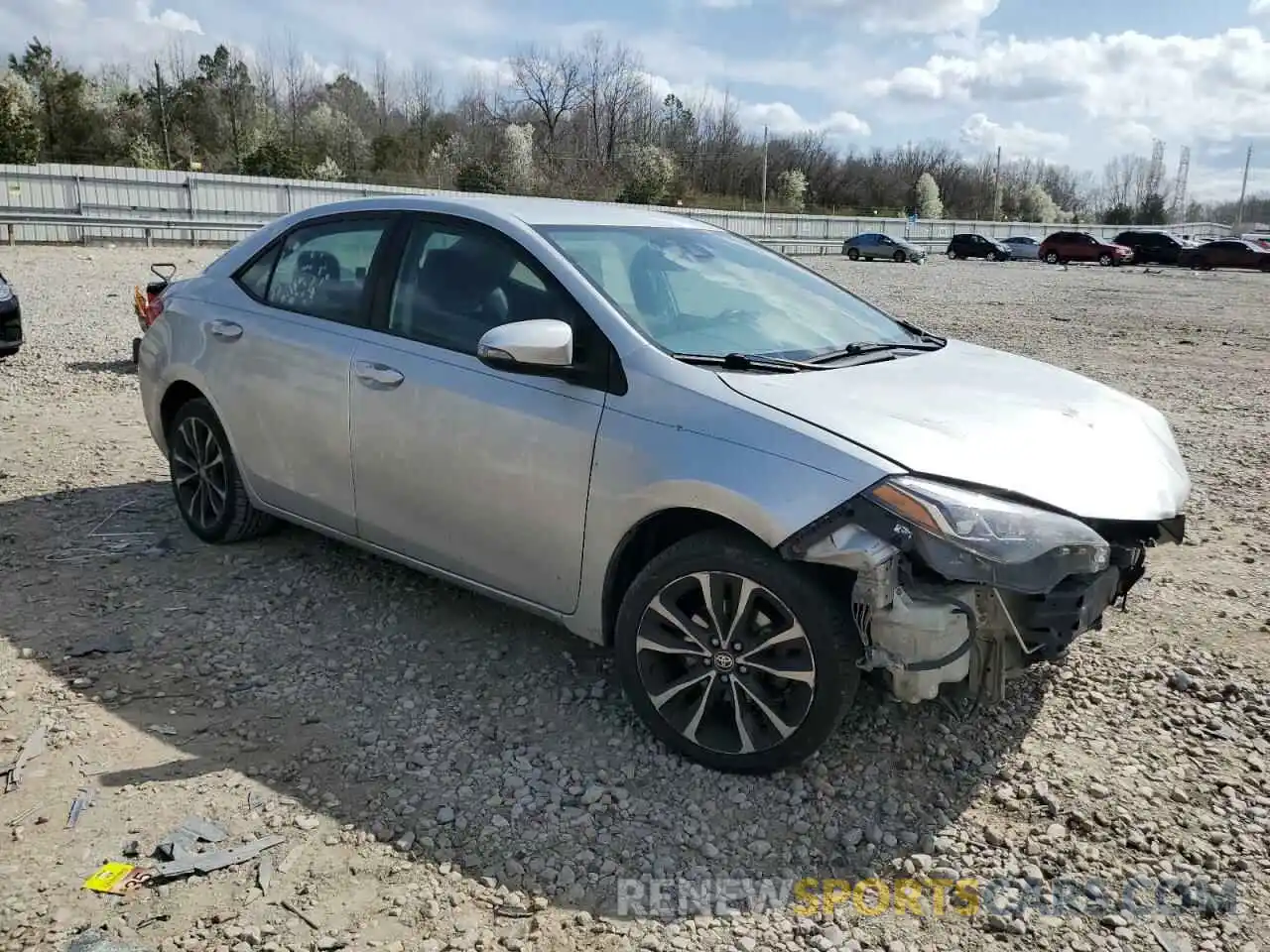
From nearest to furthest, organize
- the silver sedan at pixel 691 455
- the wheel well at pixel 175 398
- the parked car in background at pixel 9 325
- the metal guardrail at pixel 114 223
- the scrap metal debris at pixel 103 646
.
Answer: the silver sedan at pixel 691 455
the scrap metal debris at pixel 103 646
the wheel well at pixel 175 398
the parked car in background at pixel 9 325
the metal guardrail at pixel 114 223

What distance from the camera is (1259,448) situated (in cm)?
→ 745

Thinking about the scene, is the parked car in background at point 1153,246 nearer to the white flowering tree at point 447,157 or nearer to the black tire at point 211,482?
the white flowering tree at point 447,157

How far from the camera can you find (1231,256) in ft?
133

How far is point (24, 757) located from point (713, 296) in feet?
9.28

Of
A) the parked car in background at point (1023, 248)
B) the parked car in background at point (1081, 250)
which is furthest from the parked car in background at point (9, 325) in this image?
the parked car in background at point (1023, 248)

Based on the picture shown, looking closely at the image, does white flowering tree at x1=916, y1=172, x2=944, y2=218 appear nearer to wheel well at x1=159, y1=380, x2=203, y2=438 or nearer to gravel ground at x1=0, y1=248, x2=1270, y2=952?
gravel ground at x1=0, y1=248, x2=1270, y2=952

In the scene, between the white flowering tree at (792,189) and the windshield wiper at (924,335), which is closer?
the windshield wiper at (924,335)

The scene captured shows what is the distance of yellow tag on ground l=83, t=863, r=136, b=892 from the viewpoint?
2561 mm

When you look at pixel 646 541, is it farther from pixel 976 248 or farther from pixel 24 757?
pixel 976 248

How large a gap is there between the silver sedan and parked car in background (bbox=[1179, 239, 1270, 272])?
143 feet

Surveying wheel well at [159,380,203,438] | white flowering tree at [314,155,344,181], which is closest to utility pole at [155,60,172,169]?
white flowering tree at [314,155,344,181]

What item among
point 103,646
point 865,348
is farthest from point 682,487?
point 103,646

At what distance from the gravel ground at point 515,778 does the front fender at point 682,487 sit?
654mm

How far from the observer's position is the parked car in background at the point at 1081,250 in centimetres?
4194
